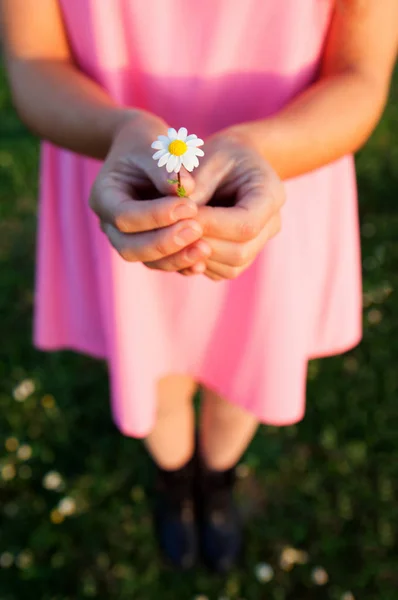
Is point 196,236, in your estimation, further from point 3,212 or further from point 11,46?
point 3,212

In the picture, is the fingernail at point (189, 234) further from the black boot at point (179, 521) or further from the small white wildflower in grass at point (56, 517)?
the small white wildflower in grass at point (56, 517)

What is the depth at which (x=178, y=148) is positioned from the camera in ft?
2.03

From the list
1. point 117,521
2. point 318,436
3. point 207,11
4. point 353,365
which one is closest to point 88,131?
point 207,11

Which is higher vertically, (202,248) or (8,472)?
(202,248)

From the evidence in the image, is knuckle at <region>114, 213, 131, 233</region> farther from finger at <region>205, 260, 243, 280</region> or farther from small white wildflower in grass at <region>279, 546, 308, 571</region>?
small white wildflower in grass at <region>279, 546, 308, 571</region>

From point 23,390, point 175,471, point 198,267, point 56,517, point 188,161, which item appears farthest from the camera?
point 23,390

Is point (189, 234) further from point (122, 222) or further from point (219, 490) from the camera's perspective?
point (219, 490)

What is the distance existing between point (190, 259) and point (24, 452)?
1305 millimetres

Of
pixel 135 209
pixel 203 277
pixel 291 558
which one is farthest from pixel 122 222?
pixel 291 558

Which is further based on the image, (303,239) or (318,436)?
(318,436)

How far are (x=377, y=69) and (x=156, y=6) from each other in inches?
12.7

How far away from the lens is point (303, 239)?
3.38 feet

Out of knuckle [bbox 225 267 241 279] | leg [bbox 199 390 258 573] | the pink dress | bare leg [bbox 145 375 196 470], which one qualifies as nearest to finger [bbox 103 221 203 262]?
knuckle [bbox 225 267 241 279]

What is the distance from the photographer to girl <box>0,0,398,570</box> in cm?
74
